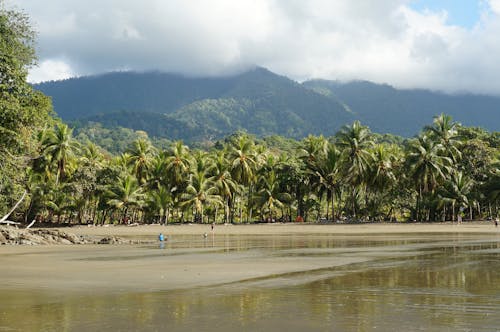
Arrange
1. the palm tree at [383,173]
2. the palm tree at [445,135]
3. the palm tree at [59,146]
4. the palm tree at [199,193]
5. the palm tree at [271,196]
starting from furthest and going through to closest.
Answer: the palm tree at [271,196]
the palm tree at [445,135]
the palm tree at [383,173]
the palm tree at [199,193]
the palm tree at [59,146]

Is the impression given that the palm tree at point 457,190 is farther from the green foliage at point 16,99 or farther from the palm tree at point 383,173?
the green foliage at point 16,99

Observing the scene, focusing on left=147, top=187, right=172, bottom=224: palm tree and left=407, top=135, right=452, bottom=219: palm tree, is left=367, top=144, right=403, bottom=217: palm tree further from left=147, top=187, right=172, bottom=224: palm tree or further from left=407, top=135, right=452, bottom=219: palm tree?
left=147, top=187, right=172, bottom=224: palm tree

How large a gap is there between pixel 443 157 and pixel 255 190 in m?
25.0

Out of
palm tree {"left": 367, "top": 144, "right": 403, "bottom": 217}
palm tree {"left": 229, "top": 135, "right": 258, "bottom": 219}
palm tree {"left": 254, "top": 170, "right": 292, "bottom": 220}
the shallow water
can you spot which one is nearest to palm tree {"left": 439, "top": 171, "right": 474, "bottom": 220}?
palm tree {"left": 367, "top": 144, "right": 403, "bottom": 217}

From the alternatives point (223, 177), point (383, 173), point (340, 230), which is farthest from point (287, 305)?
point (223, 177)

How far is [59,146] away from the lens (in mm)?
58469

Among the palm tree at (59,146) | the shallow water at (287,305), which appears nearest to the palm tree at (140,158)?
the palm tree at (59,146)

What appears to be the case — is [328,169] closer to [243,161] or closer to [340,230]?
[243,161]

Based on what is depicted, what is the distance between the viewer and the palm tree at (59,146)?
5828 centimetres

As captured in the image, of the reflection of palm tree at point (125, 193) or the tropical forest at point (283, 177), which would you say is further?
the reflection of palm tree at point (125, 193)

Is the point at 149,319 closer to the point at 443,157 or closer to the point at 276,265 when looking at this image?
the point at 276,265

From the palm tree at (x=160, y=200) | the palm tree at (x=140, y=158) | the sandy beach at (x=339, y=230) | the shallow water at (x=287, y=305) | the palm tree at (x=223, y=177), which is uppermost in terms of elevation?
the palm tree at (x=140, y=158)

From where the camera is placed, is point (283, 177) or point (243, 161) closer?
point (243, 161)

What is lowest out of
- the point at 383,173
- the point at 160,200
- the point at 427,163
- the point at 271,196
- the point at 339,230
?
the point at 339,230
